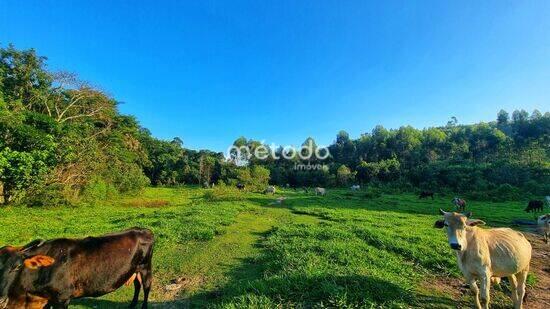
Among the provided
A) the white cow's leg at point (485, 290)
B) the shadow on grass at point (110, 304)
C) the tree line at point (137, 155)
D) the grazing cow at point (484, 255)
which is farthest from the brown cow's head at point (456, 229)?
the tree line at point (137, 155)

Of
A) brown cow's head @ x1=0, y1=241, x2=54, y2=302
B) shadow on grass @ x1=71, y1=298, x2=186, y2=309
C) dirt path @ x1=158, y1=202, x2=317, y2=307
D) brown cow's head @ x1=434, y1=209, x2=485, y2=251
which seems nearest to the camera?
brown cow's head @ x1=0, y1=241, x2=54, y2=302

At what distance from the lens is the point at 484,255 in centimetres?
502

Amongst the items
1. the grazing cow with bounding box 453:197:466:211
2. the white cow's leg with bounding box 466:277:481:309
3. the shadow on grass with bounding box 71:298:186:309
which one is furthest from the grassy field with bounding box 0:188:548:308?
the grazing cow with bounding box 453:197:466:211

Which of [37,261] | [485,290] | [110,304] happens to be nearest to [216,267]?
[110,304]

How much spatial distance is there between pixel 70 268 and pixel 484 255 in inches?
267

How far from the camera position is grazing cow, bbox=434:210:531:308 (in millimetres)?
4969

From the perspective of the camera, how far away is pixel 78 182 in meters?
22.0

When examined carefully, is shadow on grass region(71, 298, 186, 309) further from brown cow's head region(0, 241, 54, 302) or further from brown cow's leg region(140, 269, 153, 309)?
brown cow's head region(0, 241, 54, 302)

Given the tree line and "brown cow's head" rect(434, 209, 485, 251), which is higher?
the tree line

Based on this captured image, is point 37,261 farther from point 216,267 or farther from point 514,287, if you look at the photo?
point 514,287

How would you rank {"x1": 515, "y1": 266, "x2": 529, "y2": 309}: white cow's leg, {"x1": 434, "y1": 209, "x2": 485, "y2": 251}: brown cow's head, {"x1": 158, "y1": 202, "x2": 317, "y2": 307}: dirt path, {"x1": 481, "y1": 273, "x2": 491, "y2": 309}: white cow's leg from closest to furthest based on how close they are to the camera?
1. {"x1": 481, "y1": 273, "x2": 491, "y2": 309}: white cow's leg
2. {"x1": 434, "y1": 209, "x2": 485, "y2": 251}: brown cow's head
3. {"x1": 515, "y1": 266, "x2": 529, "y2": 309}: white cow's leg
4. {"x1": 158, "y1": 202, "x2": 317, "y2": 307}: dirt path

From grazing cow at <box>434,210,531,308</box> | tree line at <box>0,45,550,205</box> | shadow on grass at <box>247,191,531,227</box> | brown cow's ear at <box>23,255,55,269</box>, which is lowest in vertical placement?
shadow on grass at <box>247,191,531,227</box>

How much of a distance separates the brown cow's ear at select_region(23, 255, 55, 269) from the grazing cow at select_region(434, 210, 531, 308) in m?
6.19

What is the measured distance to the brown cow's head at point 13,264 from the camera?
160 inches
